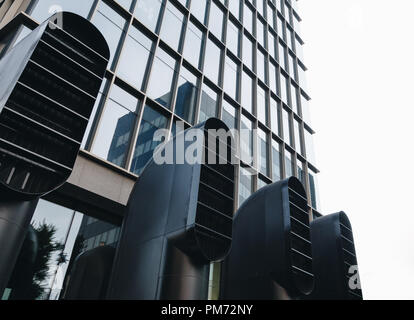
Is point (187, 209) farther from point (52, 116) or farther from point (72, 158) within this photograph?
point (52, 116)

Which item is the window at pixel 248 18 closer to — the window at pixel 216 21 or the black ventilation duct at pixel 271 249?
the window at pixel 216 21

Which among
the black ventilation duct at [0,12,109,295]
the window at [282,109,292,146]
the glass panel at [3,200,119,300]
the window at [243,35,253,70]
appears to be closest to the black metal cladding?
the black ventilation duct at [0,12,109,295]

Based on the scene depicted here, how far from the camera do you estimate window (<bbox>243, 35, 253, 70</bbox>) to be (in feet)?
70.4

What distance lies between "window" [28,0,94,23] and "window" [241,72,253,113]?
1020 cm

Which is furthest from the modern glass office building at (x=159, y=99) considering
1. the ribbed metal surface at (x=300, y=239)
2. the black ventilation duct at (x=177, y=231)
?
the ribbed metal surface at (x=300, y=239)

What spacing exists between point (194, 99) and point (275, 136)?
24.7ft

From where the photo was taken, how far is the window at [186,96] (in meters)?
14.4

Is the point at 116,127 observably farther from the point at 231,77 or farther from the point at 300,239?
the point at 231,77

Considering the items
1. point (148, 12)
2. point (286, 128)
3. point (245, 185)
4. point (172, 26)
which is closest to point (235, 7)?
point (172, 26)

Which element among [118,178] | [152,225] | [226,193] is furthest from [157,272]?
[118,178]

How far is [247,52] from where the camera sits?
72.6 feet

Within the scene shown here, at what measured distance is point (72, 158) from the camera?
561cm

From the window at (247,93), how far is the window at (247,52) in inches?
41.6

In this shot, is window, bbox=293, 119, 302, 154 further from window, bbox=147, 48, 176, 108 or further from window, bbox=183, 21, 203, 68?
window, bbox=147, 48, 176, 108
